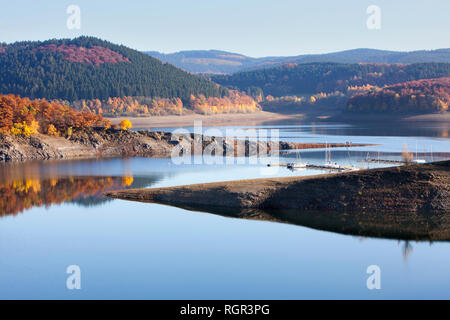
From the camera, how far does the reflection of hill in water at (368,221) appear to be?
108 ft

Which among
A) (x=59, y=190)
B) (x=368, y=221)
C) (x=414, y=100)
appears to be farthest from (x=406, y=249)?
(x=414, y=100)

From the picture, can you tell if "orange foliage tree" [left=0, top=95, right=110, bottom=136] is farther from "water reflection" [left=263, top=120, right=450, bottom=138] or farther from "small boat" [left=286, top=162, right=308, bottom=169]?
"water reflection" [left=263, top=120, right=450, bottom=138]

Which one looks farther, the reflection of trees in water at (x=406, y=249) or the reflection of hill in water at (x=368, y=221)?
the reflection of hill in water at (x=368, y=221)

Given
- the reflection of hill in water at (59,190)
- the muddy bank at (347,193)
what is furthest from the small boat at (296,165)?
the muddy bank at (347,193)

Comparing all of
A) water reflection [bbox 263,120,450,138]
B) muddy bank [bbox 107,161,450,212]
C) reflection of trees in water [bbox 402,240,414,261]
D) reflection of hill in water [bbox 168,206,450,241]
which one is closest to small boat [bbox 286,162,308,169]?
muddy bank [bbox 107,161,450,212]

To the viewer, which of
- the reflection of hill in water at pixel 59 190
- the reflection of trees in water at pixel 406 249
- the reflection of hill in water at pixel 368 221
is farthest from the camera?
the reflection of hill in water at pixel 59 190

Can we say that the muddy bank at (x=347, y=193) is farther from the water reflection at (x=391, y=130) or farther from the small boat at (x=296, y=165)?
the water reflection at (x=391, y=130)

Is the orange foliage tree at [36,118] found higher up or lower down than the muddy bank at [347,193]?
higher up

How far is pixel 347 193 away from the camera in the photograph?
1518 inches

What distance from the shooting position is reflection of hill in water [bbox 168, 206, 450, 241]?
108ft

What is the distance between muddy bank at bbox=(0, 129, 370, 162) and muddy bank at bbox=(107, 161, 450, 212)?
125 ft

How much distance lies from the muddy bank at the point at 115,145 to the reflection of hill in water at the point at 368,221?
41606 mm
